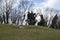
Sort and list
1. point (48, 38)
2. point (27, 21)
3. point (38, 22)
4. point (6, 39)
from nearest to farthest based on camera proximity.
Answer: point (6, 39), point (48, 38), point (27, 21), point (38, 22)

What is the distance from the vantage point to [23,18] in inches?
2753

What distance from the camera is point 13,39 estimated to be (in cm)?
2816

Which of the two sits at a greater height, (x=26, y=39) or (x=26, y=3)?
(x=26, y=3)

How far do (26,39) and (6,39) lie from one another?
329 cm

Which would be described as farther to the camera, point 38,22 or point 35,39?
point 38,22

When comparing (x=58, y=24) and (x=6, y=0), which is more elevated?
(x=6, y=0)

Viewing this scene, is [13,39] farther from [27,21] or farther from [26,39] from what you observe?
[27,21]

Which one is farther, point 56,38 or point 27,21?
point 27,21

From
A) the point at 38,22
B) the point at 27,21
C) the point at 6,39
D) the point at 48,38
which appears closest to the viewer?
the point at 6,39

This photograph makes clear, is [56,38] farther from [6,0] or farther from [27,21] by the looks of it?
[6,0]

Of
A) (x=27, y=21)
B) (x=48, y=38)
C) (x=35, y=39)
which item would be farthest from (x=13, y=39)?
(x=27, y=21)

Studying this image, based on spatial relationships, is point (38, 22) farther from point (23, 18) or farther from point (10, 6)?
A: point (10, 6)

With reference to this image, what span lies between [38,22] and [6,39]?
143ft

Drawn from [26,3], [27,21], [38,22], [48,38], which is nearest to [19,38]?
[48,38]
